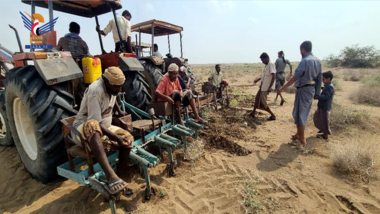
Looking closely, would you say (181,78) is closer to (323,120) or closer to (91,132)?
(323,120)

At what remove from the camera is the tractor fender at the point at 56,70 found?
2.62 m

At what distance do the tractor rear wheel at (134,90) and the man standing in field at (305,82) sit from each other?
106 inches

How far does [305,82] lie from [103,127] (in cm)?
345

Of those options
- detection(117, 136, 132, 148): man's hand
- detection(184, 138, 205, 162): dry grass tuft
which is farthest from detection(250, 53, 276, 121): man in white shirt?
detection(117, 136, 132, 148): man's hand

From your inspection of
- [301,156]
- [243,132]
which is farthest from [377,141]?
[243,132]

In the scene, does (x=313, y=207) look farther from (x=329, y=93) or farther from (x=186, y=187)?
(x=329, y=93)

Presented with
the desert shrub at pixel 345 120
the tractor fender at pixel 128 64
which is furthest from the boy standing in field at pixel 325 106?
the tractor fender at pixel 128 64

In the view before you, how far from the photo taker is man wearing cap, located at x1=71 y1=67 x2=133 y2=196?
6.92 ft

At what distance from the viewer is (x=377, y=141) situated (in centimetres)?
428

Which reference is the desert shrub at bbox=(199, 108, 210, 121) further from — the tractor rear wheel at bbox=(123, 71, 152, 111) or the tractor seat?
the tractor seat

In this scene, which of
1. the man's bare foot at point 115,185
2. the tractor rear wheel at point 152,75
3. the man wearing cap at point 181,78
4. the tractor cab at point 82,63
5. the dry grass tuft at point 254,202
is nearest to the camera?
the man's bare foot at point 115,185

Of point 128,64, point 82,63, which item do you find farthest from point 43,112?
point 128,64

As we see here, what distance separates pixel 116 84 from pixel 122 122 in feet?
2.00

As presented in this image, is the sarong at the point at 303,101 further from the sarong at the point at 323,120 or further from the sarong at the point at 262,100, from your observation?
the sarong at the point at 262,100
